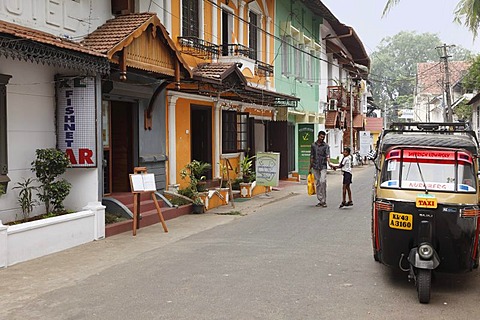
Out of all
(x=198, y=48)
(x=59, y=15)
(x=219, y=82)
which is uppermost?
(x=198, y=48)

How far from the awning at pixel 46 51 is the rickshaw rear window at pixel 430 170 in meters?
5.20

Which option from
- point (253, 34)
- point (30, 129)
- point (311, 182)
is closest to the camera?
point (30, 129)

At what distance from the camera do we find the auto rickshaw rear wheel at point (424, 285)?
6.21 metres

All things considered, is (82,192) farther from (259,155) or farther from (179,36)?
(259,155)

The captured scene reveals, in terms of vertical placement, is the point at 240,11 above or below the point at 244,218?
above

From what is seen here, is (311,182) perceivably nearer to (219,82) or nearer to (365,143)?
(219,82)

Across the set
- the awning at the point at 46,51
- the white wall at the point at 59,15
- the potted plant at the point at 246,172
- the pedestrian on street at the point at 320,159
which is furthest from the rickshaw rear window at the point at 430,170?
the potted plant at the point at 246,172

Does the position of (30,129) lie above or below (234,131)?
below

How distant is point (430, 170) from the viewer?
6945 mm

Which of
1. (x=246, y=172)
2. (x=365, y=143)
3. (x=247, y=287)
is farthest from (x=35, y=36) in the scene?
(x=365, y=143)

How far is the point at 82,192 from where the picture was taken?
10242 mm

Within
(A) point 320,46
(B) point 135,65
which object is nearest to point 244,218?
(B) point 135,65

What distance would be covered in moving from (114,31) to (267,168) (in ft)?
25.0

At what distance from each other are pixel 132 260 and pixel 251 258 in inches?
71.6
